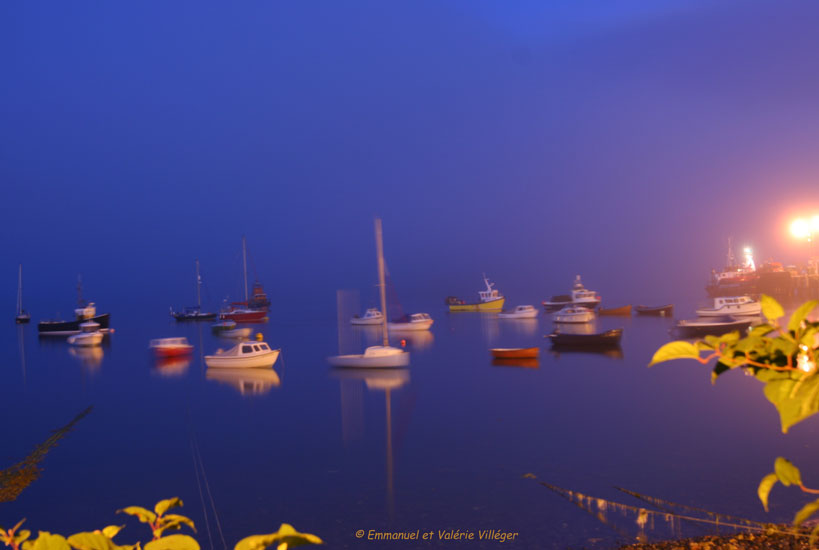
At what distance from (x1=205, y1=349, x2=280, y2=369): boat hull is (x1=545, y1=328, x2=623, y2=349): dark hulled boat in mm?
22508

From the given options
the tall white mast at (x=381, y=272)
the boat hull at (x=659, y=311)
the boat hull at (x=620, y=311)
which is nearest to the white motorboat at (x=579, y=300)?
the boat hull at (x=620, y=311)

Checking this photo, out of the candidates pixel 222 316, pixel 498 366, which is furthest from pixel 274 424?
pixel 222 316

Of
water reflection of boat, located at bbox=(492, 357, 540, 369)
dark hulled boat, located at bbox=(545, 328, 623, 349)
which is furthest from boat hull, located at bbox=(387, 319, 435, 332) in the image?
A: water reflection of boat, located at bbox=(492, 357, 540, 369)

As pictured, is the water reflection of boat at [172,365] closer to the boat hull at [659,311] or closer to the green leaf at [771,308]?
the green leaf at [771,308]

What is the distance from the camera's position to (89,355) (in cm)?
5750

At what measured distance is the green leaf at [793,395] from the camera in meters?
1.59

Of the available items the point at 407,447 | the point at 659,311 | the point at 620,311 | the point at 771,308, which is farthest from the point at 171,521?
the point at 620,311

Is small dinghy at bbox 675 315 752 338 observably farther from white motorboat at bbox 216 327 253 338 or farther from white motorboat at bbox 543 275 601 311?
white motorboat at bbox 216 327 253 338

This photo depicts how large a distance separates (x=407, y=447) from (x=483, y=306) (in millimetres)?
85758

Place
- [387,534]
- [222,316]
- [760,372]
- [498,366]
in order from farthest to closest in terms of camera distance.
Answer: [222,316] < [498,366] < [387,534] < [760,372]

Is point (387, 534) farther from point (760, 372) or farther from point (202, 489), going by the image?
point (760, 372)

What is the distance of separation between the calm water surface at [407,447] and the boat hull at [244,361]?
1189 mm

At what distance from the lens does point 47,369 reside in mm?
47188

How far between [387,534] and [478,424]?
36.8 feet
